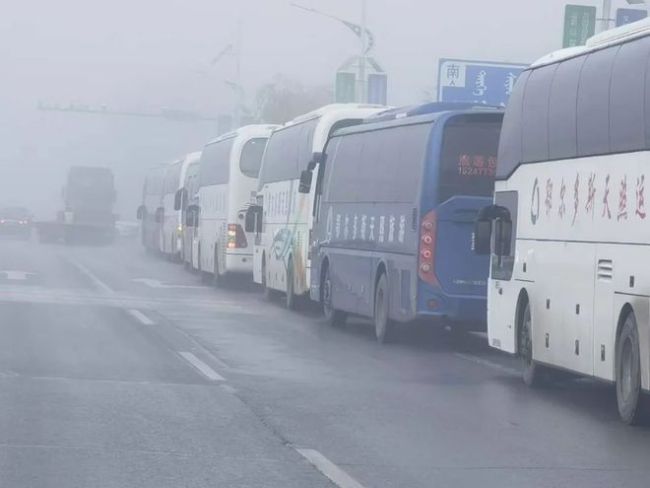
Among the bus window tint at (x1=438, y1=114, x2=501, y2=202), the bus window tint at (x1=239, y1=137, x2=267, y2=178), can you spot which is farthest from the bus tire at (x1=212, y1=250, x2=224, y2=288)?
the bus window tint at (x1=438, y1=114, x2=501, y2=202)

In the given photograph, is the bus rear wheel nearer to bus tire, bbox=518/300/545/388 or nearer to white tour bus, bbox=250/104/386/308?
white tour bus, bbox=250/104/386/308

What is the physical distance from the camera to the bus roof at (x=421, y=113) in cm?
2088

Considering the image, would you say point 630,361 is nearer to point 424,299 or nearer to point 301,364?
point 301,364

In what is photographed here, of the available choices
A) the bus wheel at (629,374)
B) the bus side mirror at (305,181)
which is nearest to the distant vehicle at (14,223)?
the bus side mirror at (305,181)

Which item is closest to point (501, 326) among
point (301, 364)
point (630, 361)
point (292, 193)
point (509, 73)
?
point (301, 364)

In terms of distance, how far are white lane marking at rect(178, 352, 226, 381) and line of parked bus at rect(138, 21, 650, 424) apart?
3.06 meters

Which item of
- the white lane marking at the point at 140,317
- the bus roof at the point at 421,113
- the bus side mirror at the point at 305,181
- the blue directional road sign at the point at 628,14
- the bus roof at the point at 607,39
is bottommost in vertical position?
the white lane marking at the point at 140,317

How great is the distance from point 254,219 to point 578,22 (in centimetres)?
774

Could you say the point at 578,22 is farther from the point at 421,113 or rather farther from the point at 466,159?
the point at 466,159

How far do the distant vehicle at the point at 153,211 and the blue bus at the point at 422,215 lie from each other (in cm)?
3631

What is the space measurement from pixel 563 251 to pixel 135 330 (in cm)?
881

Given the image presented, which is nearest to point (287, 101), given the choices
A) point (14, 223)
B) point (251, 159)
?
point (14, 223)

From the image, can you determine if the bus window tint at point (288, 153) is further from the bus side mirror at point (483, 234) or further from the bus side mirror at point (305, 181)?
the bus side mirror at point (483, 234)

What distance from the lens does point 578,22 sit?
104ft
